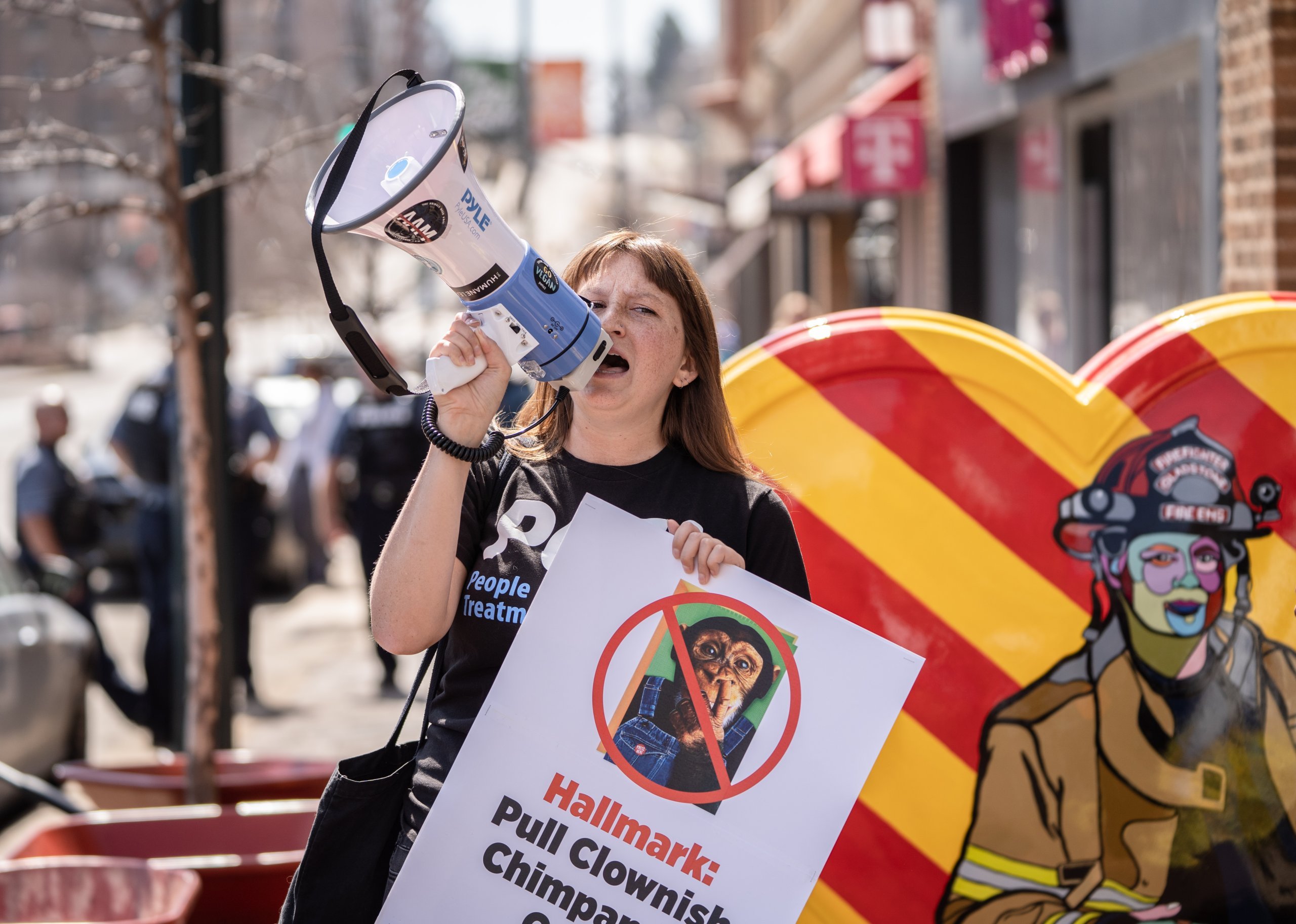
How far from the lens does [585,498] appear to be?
6.90 ft

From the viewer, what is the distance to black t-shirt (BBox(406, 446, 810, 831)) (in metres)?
2.11

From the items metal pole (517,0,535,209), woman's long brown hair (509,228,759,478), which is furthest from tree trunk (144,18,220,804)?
metal pole (517,0,535,209)

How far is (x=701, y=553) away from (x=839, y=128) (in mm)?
10223

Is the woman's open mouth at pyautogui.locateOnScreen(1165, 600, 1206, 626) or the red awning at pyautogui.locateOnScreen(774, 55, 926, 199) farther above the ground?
the red awning at pyautogui.locateOnScreen(774, 55, 926, 199)

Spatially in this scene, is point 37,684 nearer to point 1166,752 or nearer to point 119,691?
point 119,691

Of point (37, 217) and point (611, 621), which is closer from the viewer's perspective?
point (611, 621)

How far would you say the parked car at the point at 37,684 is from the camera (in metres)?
5.40

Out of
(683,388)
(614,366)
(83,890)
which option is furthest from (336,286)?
(83,890)

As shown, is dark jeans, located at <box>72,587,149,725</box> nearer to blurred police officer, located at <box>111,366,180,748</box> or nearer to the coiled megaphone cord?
blurred police officer, located at <box>111,366,180,748</box>

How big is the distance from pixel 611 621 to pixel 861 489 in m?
0.88

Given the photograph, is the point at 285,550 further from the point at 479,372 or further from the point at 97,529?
Answer: the point at 479,372

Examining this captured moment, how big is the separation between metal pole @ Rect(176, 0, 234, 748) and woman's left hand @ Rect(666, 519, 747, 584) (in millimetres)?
2947

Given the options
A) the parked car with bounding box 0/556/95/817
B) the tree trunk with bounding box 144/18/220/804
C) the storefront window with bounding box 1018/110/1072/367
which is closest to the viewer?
the tree trunk with bounding box 144/18/220/804

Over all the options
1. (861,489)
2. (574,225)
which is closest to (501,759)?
(861,489)
